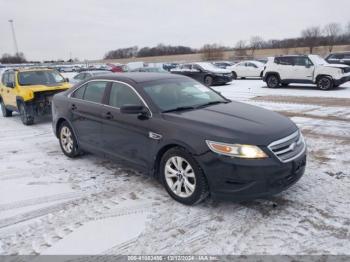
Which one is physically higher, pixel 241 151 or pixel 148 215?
pixel 241 151

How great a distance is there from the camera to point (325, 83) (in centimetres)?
1532

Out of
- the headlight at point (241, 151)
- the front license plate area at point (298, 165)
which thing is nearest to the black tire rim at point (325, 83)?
the front license plate area at point (298, 165)

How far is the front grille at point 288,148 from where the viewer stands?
3.62 metres

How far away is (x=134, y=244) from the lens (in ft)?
10.7

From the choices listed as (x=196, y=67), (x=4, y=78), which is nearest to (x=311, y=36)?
(x=196, y=67)

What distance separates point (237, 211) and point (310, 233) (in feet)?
2.81

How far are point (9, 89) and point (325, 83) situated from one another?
13728 mm

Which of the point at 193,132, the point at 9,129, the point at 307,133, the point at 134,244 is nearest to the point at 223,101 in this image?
the point at 193,132

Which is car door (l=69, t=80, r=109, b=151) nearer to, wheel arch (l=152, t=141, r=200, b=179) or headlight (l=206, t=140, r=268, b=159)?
wheel arch (l=152, t=141, r=200, b=179)

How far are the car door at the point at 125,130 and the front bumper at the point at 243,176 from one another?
1033mm

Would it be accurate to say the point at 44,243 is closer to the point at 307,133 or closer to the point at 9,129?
the point at 307,133

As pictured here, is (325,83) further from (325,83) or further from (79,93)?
(79,93)

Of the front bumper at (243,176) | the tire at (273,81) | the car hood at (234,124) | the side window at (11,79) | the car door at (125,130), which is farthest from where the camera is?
the tire at (273,81)

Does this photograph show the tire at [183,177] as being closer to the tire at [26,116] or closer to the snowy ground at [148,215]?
the snowy ground at [148,215]
